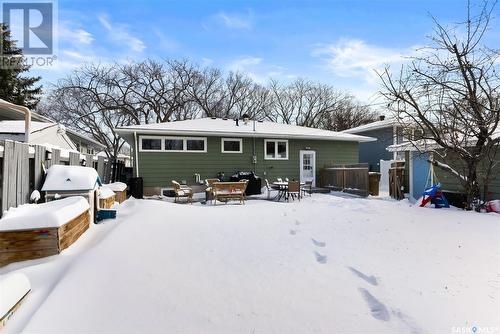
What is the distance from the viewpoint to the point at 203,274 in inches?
123

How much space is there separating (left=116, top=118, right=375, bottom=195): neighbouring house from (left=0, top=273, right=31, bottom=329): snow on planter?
430 inches

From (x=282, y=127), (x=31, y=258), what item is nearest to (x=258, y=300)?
(x=31, y=258)

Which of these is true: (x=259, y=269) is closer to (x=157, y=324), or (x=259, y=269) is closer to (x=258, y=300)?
(x=258, y=300)

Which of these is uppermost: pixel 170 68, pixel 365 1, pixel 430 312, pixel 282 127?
pixel 170 68

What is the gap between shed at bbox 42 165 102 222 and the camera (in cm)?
493

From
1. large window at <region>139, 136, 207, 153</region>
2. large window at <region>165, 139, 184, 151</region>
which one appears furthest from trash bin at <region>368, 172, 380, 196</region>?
large window at <region>165, 139, 184, 151</region>

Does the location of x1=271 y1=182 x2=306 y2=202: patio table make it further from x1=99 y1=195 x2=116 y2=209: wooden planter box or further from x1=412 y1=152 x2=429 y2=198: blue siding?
x1=99 y1=195 x2=116 y2=209: wooden planter box

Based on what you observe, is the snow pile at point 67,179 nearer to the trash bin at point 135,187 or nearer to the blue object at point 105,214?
the blue object at point 105,214

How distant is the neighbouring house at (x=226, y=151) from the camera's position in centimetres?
1334

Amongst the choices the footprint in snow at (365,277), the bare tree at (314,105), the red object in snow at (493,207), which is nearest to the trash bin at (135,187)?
the footprint in snow at (365,277)

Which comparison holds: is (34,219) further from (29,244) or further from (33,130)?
(33,130)

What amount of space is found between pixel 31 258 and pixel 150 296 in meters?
1.67

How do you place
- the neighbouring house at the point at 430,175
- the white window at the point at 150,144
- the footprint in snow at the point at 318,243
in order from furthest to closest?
the white window at the point at 150,144 → the neighbouring house at the point at 430,175 → the footprint in snow at the point at 318,243

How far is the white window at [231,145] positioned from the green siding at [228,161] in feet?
0.48
